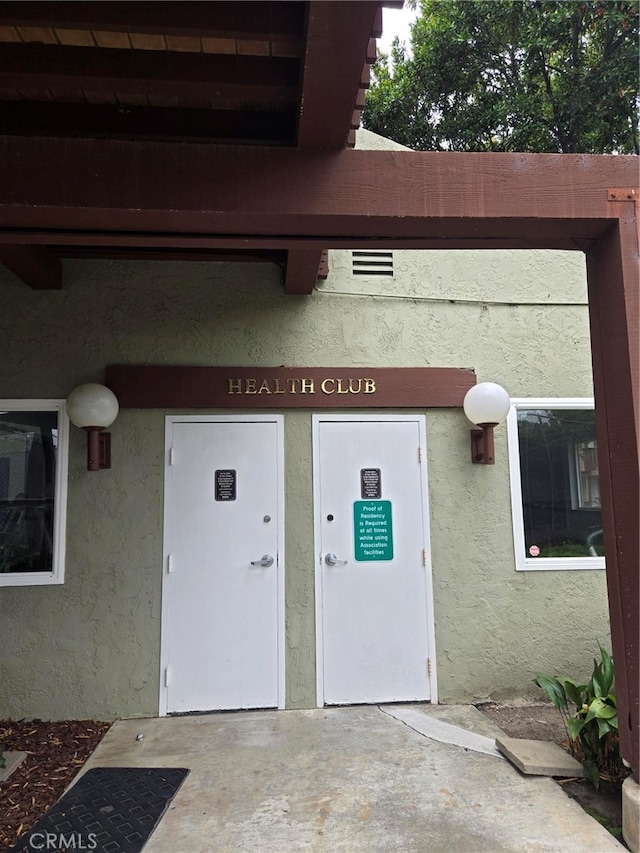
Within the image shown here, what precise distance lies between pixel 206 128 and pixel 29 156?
77 cm

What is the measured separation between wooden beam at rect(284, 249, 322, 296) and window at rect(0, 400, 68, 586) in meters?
1.83

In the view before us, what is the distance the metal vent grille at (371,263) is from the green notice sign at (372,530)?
5.77ft

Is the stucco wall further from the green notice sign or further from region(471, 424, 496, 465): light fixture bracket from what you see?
the green notice sign

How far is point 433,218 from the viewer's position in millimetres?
2484

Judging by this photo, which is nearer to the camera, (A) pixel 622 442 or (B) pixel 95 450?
(A) pixel 622 442

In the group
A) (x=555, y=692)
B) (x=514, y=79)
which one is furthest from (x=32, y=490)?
(x=514, y=79)

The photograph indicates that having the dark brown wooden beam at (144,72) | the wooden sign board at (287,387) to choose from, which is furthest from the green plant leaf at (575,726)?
the dark brown wooden beam at (144,72)

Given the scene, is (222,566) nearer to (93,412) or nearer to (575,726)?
(93,412)

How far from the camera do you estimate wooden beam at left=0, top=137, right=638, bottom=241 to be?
7.63ft

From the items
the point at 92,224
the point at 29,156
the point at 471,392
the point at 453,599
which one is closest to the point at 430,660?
the point at 453,599

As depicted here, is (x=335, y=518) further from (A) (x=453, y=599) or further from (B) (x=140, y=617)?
(B) (x=140, y=617)

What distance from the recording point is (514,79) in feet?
32.0

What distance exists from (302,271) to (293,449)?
4.09 feet

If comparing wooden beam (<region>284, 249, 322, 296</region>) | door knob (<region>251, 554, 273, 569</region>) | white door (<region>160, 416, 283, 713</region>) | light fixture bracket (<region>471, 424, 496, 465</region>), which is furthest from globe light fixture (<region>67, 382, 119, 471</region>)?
light fixture bracket (<region>471, 424, 496, 465</region>)
